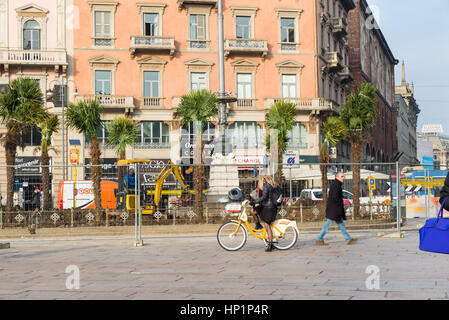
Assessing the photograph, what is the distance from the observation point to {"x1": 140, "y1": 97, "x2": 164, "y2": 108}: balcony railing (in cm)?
4291

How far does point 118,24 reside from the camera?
43312mm

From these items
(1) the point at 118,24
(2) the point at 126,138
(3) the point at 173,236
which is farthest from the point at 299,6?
(3) the point at 173,236

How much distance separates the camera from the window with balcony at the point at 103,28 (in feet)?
141

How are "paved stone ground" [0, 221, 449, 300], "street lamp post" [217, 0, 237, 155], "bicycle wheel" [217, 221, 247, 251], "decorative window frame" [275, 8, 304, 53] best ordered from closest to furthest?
"paved stone ground" [0, 221, 449, 300] < "bicycle wheel" [217, 221, 247, 251] < "street lamp post" [217, 0, 237, 155] < "decorative window frame" [275, 8, 304, 53]

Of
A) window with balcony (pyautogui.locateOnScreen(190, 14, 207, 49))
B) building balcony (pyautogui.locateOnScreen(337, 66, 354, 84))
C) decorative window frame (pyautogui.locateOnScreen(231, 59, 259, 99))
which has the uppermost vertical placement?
window with balcony (pyautogui.locateOnScreen(190, 14, 207, 49))

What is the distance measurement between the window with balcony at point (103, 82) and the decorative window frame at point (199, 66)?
5.14 meters

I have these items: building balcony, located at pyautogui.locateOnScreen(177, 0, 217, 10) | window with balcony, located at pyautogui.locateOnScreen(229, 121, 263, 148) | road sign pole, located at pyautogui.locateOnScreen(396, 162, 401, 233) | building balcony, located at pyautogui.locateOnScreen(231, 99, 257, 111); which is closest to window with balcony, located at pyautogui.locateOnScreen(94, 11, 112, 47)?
building balcony, located at pyautogui.locateOnScreen(177, 0, 217, 10)

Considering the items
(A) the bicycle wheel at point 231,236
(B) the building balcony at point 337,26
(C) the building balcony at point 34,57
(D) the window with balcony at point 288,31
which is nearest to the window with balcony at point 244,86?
(D) the window with balcony at point 288,31

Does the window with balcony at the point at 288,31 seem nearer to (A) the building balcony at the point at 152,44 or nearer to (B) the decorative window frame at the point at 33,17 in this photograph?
(A) the building balcony at the point at 152,44

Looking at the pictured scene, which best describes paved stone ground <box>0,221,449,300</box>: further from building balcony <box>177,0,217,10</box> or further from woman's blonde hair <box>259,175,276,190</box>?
building balcony <box>177,0,217,10</box>

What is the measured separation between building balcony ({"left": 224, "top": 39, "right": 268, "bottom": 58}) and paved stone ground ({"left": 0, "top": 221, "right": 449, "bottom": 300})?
2842cm

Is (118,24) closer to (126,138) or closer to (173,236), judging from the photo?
(126,138)

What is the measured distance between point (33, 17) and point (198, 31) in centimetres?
1062

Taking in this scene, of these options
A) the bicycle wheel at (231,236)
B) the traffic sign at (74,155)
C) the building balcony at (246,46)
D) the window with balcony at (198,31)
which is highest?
the window with balcony at (198,31)
